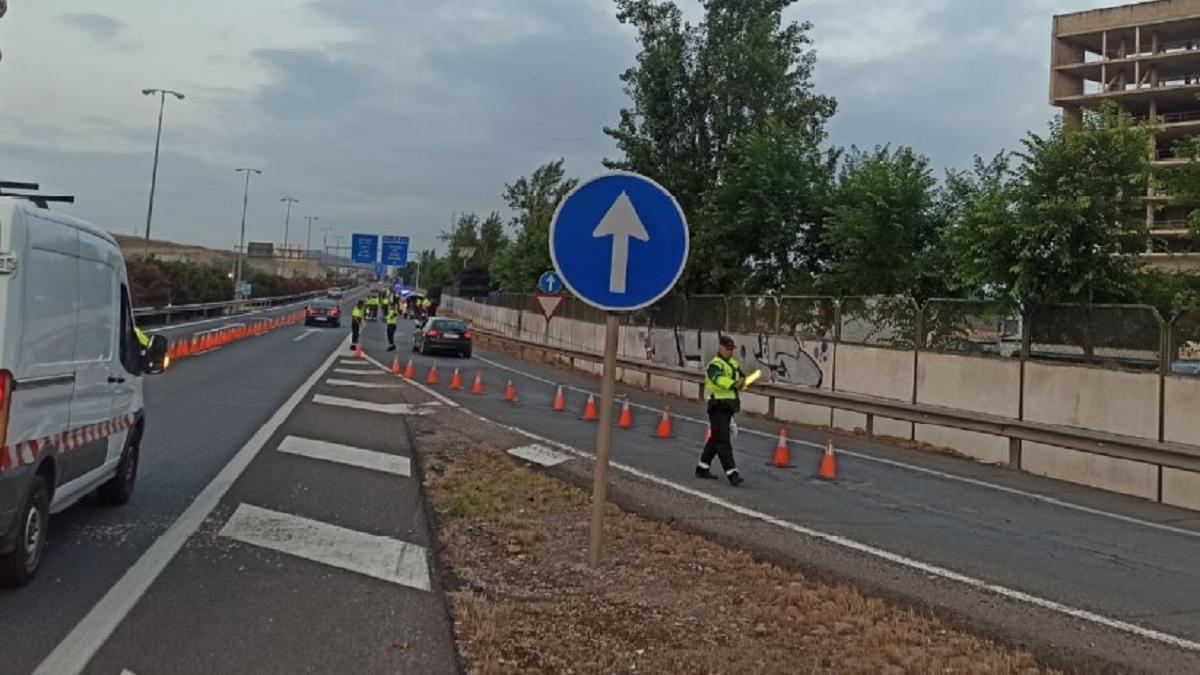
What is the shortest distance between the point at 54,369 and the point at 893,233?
19.7 meters

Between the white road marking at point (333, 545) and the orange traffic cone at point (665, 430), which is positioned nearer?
the white road marking at point (333, 545)

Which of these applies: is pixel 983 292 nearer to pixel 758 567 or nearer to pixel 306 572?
pixel 758 567

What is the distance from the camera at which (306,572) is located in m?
6.59

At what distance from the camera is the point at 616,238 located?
6.18 metres

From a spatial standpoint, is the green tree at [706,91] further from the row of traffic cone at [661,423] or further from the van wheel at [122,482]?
the van wheel at [122,482]

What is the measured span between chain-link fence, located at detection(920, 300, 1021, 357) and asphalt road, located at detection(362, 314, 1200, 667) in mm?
2365

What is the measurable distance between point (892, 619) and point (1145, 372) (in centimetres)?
999

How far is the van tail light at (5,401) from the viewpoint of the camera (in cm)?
548

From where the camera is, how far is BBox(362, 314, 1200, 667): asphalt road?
708cm

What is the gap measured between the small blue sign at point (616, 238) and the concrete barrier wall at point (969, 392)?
11107mm

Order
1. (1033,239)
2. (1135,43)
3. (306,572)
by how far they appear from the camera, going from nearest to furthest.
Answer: (306,572) → (1033,239) → (1135,43)

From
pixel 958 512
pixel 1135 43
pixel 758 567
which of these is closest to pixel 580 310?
pixel 958 512

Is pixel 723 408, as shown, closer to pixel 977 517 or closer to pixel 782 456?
pixel 782 456

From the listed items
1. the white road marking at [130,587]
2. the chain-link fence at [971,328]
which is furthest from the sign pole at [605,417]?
the chain-link fence at [971,328]
